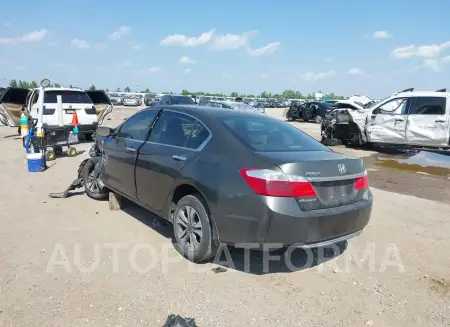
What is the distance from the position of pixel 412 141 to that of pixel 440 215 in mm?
6857

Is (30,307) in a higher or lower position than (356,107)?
lower

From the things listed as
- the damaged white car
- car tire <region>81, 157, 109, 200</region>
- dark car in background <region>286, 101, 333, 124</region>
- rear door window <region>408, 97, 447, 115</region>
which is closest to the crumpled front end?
the damaged white car

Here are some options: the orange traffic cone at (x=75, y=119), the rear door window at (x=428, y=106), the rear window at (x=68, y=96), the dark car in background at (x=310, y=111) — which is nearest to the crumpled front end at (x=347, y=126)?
the rear door window at (x=428, y=106)

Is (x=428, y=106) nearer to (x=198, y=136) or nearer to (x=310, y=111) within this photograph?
(x=198, y=136)

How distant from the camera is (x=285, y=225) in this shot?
324 centimetres

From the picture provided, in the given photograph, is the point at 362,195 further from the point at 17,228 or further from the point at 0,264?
the point at 17,228

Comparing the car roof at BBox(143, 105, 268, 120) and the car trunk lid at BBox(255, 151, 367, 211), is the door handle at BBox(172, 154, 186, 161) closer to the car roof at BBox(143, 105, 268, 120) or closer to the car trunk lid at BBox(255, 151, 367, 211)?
the car roof at BBox(143, 105, 268, 120)

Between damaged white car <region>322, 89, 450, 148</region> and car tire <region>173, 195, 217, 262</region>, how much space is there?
827cm

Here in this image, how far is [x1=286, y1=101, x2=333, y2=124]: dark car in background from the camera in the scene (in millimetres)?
27219

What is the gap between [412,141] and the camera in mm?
12078

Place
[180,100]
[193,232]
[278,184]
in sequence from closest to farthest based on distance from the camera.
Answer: [278,184] → [193,232] → [180,100]

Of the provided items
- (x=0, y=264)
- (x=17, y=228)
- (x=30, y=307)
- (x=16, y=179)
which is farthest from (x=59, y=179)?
(x=30, y=307)

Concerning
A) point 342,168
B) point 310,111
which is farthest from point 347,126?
point 310,111

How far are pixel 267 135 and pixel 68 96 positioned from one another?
1039cm
